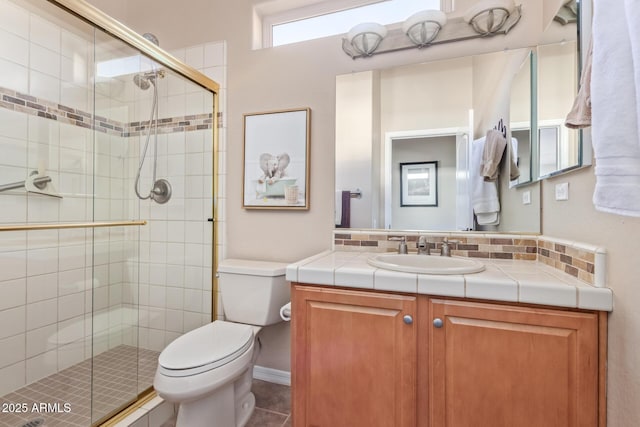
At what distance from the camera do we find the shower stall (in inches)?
55.4

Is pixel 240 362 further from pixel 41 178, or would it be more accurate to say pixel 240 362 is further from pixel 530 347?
pixel 41 178

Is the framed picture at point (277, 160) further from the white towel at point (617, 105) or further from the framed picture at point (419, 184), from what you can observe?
the white towel at point (617, 105)

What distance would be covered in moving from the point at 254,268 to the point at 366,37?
1451 mm

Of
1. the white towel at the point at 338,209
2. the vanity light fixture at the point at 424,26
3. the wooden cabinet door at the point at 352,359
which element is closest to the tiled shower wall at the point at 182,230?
the white towel at the point at 338,209

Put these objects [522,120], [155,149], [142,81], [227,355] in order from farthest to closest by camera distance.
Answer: [155,149] → [142,81] → [522,120] → [227,355]

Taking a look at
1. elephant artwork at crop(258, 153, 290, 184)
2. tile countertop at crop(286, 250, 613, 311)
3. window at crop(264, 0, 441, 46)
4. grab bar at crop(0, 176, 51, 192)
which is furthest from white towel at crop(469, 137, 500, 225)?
grab bar at crop(0, 176, 51, 192)

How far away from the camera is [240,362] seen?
1.33m

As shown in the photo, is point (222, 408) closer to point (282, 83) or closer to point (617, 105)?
point (617, 105)

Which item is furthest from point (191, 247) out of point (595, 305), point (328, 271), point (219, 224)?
point (595, 305)

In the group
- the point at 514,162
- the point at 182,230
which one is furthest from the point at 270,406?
the point at 514,162

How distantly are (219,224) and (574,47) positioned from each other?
200 cm

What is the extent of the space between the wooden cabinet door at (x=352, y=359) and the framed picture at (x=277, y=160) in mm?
752

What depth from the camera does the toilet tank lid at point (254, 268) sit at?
1.60 m

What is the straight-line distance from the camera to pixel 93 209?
1.54 metres
